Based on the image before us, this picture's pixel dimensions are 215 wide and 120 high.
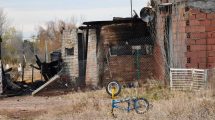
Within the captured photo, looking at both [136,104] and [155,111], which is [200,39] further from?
[155,111]

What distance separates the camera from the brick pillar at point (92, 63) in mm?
22281

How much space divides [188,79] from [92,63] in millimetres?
7350

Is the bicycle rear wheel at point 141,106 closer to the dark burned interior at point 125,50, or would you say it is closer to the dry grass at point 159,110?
the dry grass at point 159,110

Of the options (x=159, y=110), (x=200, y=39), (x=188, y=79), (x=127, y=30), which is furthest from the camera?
(x=127, y=30)

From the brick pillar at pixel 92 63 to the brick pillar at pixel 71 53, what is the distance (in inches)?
40.6

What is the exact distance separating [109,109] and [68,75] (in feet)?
37.3

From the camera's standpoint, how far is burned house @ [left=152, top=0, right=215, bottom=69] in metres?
16.1

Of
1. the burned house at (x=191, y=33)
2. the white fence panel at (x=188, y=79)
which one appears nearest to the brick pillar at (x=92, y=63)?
the burned house at (x=191, y=33)

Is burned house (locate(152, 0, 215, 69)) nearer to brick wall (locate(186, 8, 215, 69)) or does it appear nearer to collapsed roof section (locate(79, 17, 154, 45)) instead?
brick wall (locate(186, 8, 215, 69))

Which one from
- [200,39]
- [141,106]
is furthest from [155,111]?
[200,39]

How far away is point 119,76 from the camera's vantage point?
2142 cm

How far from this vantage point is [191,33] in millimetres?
16469

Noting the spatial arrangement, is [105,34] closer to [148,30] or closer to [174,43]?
[148,30]

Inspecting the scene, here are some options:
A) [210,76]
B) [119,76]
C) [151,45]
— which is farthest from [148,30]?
[210,76]
